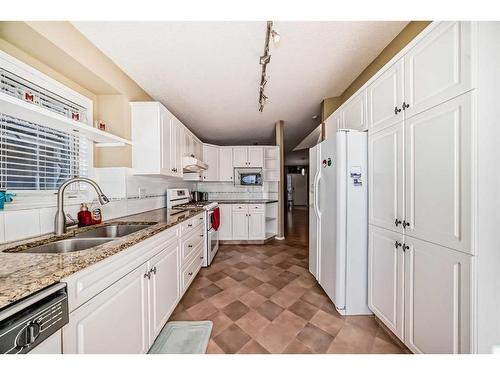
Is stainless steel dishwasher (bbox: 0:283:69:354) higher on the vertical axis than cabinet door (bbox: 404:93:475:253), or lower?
lower

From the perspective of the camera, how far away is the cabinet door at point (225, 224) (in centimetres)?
401

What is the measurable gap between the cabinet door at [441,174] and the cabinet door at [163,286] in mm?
1764

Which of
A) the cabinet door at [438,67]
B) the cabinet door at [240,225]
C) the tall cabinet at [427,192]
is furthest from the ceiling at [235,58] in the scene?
the cabinet door at [240,225]

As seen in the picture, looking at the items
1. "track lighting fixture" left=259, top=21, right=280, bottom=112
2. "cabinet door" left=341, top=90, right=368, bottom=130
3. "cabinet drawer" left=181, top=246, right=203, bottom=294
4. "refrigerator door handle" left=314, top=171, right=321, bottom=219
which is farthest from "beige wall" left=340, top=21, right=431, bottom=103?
"cabinet drawer" left=181, top=246, right=203, bottom=294

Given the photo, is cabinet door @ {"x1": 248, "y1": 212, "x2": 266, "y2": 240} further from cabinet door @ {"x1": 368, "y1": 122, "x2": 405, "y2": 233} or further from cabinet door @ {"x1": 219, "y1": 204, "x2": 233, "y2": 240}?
cabinet door @ {"x1": 368, "y1": 122, "x2": 405, "y2": 233}

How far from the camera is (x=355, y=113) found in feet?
5.97

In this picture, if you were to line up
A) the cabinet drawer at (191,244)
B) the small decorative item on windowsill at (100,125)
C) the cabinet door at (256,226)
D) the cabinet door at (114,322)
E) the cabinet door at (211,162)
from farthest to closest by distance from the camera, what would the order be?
1. the cabinet door at (211,162)
2. the cabinet door at (256,226)
3. the cabinet drawer at (191,244)
4. the small decorative item on windowsill at (100,125)
5. the cabinet door at (114,322)

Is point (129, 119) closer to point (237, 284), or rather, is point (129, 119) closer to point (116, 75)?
point (116, 75)

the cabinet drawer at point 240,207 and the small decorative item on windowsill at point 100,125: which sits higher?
the small decorative item on windowsill at point 100,125

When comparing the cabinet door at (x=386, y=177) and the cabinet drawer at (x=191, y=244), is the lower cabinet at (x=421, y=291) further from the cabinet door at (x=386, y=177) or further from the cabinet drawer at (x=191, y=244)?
the cabinet drawer at (x=191, y=244)

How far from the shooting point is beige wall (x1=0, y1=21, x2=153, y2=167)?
1.25 m

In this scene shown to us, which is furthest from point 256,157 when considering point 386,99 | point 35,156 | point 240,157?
point 35,156

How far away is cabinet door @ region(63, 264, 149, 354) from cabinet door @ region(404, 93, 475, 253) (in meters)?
1.72
